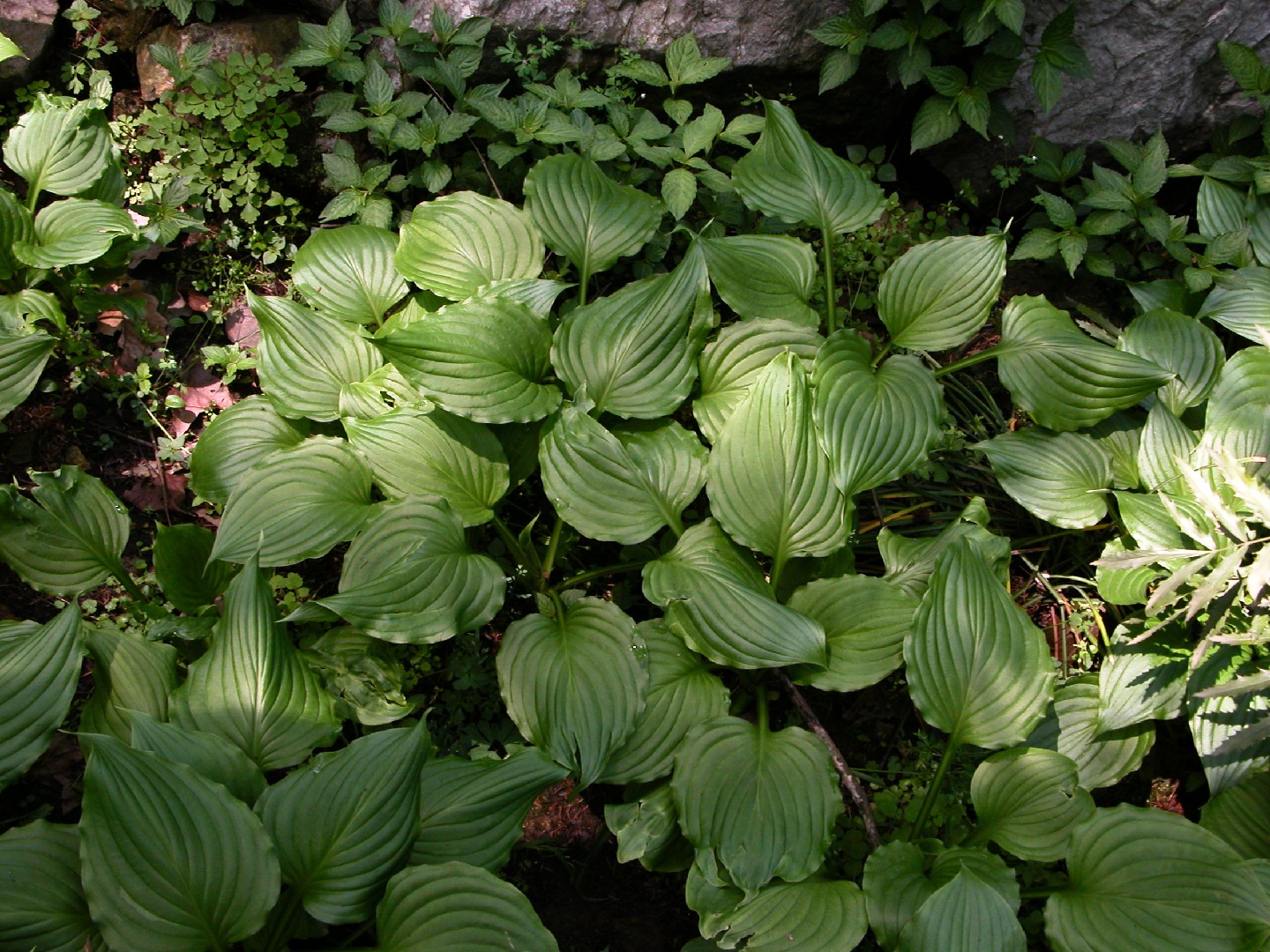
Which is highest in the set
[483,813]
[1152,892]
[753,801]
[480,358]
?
[480,358]

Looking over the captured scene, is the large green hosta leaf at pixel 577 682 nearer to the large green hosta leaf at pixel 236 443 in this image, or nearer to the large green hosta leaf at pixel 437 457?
→ the large green hosta leaf at pixel 437 457

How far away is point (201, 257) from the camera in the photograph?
3297 millimetres

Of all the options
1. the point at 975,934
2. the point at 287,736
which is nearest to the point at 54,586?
the point at 287,736

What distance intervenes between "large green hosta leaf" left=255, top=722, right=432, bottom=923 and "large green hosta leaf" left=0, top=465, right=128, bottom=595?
91cm

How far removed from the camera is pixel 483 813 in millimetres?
2234

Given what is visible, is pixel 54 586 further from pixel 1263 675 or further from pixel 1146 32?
pixel 1146 32

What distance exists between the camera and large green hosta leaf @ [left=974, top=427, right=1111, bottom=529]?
2.93 meters

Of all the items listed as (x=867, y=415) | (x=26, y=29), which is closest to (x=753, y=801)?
(x=867, y=415)

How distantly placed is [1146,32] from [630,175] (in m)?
1.89

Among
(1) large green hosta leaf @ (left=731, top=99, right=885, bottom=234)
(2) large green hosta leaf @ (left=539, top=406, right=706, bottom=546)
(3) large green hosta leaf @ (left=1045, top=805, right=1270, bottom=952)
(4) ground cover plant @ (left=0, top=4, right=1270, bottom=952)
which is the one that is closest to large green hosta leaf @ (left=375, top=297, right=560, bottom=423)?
(4) ground cover plant @ (left=0, top=4, right=1270, bottom=952)

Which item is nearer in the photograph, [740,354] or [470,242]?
[740,354]

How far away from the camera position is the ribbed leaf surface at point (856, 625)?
8.45 feet

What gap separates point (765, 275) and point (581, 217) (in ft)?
1.95

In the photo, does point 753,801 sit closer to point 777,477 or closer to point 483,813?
point 483,813
